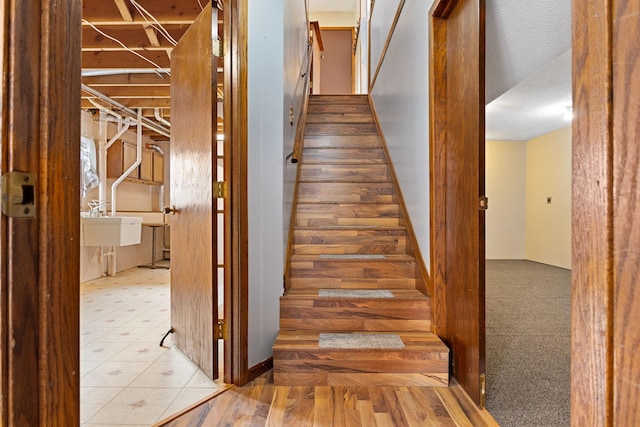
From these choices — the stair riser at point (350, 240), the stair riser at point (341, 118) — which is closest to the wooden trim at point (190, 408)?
the stair riser at point (350, 240)

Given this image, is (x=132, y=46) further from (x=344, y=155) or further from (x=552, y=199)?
(x=552, y=199)

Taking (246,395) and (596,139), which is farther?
(246,395)

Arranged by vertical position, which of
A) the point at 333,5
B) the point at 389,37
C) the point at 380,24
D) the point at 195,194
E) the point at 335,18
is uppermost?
the point at 333,5

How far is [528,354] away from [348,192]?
73.1 inches

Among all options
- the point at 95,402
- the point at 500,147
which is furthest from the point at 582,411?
the point at 500,147

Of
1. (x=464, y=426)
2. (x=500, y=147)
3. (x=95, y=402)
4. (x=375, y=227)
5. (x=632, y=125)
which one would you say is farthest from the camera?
(x=500, y=147)

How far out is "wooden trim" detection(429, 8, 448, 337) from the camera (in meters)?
1.81

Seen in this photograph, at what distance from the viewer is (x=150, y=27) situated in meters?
2.79

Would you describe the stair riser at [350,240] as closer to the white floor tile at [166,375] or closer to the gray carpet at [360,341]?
the gray carpet at [360,341]

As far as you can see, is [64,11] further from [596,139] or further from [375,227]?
[375,227]

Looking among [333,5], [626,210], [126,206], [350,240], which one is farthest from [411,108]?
[333,5]

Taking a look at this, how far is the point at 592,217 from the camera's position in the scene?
550 mm

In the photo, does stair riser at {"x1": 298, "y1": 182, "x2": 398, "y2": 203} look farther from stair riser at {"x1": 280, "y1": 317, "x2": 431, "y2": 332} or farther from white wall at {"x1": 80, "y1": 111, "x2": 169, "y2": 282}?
white wall at {"x1": 80, "y1": 111, "x2": 169, "y2": 282}

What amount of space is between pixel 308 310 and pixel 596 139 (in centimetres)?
166
